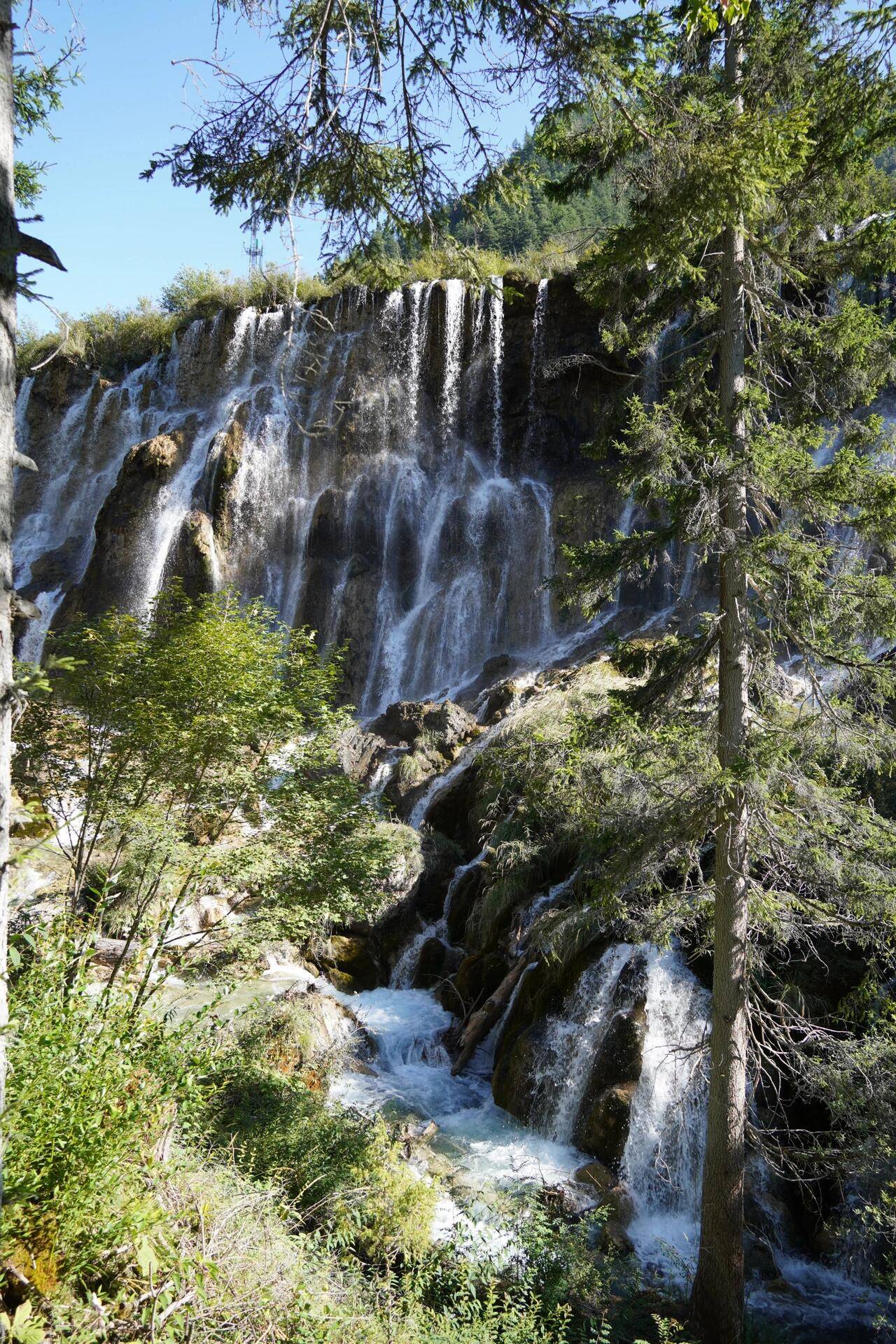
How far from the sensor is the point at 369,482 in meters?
25.3

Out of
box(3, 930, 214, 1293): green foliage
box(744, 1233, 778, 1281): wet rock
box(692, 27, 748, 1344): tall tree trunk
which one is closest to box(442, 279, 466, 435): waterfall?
box(692, 27, 748, 1344): tall tree trunk

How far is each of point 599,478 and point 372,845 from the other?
57.3 feet

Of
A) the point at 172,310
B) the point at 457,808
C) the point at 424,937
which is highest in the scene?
the point at 172,310

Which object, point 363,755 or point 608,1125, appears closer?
point 608,1125

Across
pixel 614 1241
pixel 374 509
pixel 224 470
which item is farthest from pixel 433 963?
pixel 224 470

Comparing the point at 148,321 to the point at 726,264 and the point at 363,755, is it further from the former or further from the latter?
the point at 726,264

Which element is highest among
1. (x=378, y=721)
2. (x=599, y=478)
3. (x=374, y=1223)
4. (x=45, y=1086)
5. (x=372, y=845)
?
(x=599, y=478)

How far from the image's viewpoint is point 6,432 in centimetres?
338

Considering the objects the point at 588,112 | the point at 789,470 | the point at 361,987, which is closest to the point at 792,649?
the point at 361,987

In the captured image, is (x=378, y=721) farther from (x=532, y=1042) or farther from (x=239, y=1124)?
(x=239, y=1124)

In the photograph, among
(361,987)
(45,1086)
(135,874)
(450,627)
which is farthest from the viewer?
(450,627)

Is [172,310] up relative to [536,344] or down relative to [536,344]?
up

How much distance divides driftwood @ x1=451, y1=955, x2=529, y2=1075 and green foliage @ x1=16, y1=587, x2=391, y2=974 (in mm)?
3012

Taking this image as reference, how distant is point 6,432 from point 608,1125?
28.0ft
